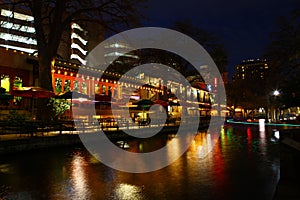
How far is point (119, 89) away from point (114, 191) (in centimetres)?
3062

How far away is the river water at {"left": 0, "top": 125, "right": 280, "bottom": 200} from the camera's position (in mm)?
6410

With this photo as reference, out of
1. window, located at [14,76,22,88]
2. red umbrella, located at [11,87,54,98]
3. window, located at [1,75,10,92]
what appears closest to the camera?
red umbrella, located at [11,87,54,98]

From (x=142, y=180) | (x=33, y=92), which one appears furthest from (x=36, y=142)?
(x=142, y=180)

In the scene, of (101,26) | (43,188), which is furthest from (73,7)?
(43,188)

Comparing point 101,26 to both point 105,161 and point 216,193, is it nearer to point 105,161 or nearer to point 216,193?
point 105,161

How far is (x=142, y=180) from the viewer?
784 cm

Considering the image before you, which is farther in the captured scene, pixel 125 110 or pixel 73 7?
pixel 125 110

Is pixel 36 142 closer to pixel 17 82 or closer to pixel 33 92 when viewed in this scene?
pixel 33 92

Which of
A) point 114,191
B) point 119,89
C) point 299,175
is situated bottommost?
point 114,191

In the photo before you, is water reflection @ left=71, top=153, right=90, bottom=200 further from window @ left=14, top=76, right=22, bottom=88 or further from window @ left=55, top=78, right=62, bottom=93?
window @ left=55, top=78, right=62, bottom=93

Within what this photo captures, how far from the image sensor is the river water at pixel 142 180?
6410mm

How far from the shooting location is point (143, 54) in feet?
122

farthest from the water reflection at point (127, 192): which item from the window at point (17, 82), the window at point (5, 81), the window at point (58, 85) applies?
the window at point (58, 85)

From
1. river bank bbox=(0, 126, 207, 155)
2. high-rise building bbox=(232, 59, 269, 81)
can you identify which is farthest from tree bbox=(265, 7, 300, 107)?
river bank bbox=(0, 126, 207, 155)
